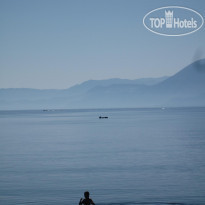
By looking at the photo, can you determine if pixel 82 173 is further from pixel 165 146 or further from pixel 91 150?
pixel 165 146

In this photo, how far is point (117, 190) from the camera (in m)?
34.8

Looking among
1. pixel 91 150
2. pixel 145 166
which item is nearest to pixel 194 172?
pixel 145 166

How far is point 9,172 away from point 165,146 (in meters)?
31.0

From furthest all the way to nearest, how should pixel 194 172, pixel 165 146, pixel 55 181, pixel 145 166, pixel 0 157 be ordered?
pixel 165 146 < pixel 0 157 < pixel 145 166 < pixel 194 172 < pixel 55 181

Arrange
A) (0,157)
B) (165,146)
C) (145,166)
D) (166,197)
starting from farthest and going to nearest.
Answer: (165,146) < (0,157) < (145,166) < (166,197)

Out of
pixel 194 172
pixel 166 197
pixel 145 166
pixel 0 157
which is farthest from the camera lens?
pixel 0 157

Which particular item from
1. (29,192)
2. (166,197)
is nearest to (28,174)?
(29,192)

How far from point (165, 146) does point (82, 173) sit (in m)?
27.3

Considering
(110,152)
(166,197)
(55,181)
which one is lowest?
(166,197)

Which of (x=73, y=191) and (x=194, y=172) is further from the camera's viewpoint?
(x=194, y=172)

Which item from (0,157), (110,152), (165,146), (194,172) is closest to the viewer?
(194,172)

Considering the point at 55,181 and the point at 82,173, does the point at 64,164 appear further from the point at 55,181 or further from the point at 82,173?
the point at 55,181

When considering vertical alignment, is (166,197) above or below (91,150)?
below

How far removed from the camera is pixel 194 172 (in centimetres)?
4228
